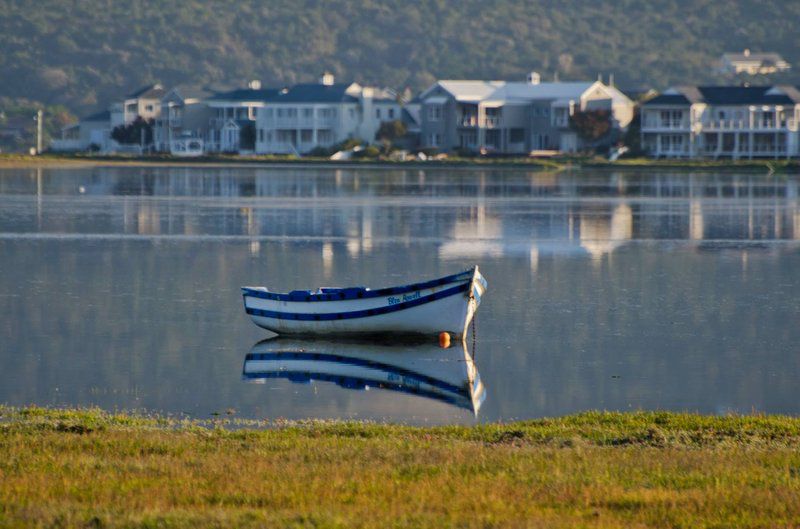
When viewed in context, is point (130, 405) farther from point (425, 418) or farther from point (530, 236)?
point (530, 236)

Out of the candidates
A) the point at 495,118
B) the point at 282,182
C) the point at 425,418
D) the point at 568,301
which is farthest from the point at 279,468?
the point at 495,118

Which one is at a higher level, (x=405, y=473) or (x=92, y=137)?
(x=92, y=137)

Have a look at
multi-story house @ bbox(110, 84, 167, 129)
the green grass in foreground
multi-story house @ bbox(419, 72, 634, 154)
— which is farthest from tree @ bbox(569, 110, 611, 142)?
the green grass in foreground

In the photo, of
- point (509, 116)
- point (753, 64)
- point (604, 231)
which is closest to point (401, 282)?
point (604, 231)

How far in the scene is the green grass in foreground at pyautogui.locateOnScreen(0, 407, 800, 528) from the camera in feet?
40.4

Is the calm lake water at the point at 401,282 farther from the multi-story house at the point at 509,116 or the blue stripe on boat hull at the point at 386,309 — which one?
the multi-story house at the point at 509,116

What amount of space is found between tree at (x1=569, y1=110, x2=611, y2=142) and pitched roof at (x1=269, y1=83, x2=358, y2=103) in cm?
2056

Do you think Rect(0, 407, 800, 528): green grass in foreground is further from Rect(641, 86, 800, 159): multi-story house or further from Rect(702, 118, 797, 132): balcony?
Rect(641, 86, 800, 159): multi-story house

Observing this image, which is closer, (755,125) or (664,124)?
(755,125)

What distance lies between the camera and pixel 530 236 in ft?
161

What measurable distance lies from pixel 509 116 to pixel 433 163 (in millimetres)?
9773

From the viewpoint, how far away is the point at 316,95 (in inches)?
5266

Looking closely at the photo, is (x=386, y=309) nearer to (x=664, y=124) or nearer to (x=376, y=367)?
(x=376, y=367)

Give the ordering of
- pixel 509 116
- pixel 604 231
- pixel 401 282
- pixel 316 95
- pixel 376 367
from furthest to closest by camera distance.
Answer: pixel 316 95
pixel 509 116
pixel 604 231
pixel 401 282
pixel 376 367
